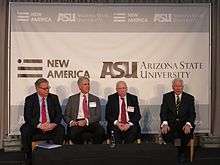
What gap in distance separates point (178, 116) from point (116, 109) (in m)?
0.89

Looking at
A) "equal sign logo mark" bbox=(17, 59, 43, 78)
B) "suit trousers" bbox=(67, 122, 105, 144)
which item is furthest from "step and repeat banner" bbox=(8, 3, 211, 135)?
"suit trousers" bbox=(67, 122, 105, 144)

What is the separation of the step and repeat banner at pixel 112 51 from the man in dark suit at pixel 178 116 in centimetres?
56

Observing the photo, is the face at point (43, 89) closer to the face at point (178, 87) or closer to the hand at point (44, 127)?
the hand at point (44, 127)

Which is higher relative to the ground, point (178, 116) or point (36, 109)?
point (36, 109)

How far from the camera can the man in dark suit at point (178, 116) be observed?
21.5ft

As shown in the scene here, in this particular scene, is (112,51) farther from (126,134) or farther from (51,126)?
(51,126)

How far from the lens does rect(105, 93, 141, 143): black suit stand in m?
6.56

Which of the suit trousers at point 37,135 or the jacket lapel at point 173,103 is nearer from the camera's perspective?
the suit trousers at point 37,135

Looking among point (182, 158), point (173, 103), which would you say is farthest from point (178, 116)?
point (182, 158)

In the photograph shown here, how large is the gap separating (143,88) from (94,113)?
1029mm

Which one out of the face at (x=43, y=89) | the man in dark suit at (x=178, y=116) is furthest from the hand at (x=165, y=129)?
the face at (x=43, y=89)

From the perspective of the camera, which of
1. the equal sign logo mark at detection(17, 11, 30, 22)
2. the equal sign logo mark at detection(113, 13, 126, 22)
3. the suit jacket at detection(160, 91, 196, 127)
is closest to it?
the suit jacket at detection(160, 91, 196, 127)

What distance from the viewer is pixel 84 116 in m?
6.76

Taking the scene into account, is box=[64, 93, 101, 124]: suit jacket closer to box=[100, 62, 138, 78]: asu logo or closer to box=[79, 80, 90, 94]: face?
box=[79, 80, 90, 94]: face
